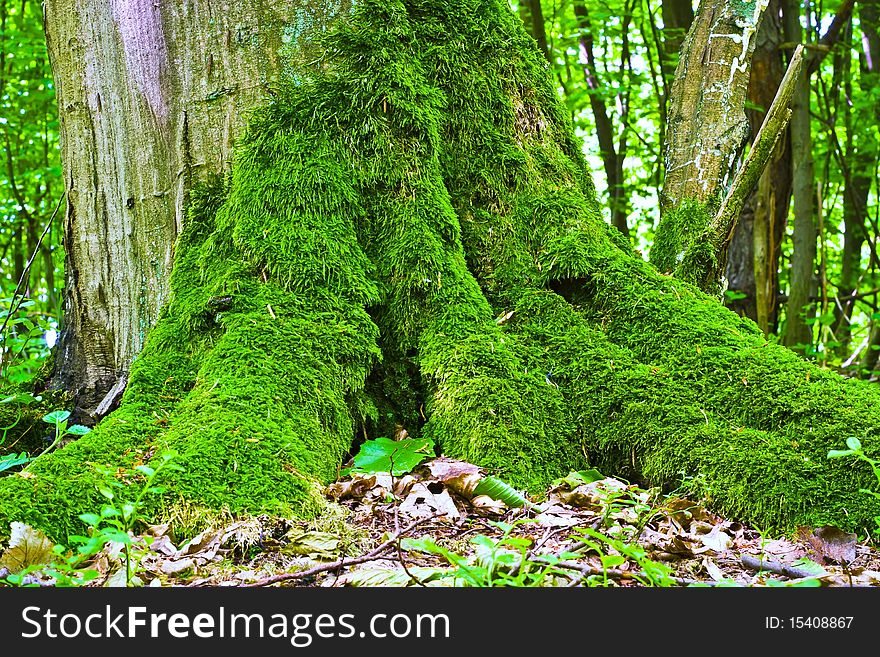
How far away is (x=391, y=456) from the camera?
8.83 ft

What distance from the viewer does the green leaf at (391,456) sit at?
2680 mm

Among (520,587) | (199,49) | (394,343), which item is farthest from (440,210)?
(520,587)

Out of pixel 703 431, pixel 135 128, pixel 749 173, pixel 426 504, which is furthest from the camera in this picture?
pixel 749 173

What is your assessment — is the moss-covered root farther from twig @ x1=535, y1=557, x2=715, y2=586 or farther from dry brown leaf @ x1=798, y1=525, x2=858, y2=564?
twig @ x1=535, y1=557, x2=715, y2=586

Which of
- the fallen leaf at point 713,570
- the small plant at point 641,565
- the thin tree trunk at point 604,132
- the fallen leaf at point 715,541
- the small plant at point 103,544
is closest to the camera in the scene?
the small plant at point 103,544

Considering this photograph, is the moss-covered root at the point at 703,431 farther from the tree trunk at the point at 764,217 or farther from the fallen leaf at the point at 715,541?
the tree trunk at the point at 764,217

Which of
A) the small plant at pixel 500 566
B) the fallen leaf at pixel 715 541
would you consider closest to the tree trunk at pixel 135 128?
the small plant at pixel 500 566

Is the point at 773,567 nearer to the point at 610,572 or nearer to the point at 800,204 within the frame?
the point at 610,572

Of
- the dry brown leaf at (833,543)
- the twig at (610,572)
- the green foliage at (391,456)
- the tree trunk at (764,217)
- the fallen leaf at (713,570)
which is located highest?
the tree trunk at (764,217)

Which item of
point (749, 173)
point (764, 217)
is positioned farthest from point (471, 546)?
point (764, 217)

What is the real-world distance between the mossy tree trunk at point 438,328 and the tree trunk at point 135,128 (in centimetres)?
27

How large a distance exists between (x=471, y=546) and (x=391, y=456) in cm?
55

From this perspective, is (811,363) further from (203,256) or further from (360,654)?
(203,256)

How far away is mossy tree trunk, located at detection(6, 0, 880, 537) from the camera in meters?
2.61
